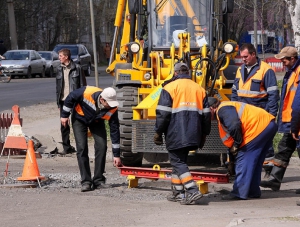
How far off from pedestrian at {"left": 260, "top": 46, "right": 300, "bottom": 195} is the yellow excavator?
196 centimetres

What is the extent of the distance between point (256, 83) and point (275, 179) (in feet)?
4.36

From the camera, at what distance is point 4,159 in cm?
1438

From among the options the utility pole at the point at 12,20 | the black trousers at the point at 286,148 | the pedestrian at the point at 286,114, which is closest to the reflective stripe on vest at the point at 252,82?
the pedestrian at the point at 286,114

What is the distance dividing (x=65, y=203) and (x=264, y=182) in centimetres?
284

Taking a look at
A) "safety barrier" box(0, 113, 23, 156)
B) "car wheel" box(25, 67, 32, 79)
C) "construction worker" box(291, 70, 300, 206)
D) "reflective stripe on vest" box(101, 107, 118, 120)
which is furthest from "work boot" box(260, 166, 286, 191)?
"car wheel" box(25, 67, 32, 79)

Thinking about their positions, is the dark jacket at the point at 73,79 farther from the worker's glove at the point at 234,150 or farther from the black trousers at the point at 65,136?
the worker's glove at the point at 234,150

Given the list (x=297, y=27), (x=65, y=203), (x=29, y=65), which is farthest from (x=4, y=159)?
(x=29, y=65)

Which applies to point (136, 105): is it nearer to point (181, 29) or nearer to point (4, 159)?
point (181, 29)

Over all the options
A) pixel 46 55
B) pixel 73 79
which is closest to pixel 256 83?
pixel 73 79

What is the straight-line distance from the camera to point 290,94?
35.3 feet

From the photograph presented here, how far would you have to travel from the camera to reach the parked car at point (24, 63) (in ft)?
125

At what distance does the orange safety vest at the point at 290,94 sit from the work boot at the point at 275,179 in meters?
0.69

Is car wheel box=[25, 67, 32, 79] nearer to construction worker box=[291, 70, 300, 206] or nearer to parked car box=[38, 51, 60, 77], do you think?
parked car box=[38, 51, 60, 77]

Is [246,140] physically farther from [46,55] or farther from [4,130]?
[46,55]
